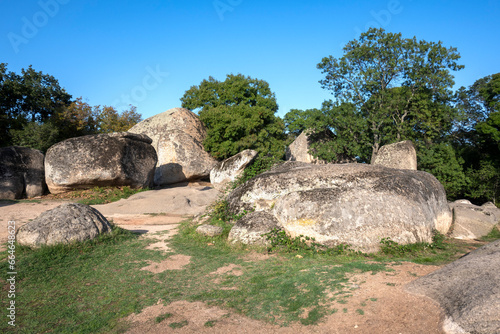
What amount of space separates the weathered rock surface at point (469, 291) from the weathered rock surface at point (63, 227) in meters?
7.92

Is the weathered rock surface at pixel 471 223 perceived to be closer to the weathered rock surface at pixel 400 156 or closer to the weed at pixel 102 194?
the weathered rock surface at pixel 400 156

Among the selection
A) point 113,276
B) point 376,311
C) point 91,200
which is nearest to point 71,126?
point 91,200

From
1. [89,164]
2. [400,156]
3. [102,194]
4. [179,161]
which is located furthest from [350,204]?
[179,161]

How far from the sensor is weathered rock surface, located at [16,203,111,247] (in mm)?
8875

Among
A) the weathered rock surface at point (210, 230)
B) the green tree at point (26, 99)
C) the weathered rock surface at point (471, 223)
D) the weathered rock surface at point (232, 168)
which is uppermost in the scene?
the green tree at point (26, 99)

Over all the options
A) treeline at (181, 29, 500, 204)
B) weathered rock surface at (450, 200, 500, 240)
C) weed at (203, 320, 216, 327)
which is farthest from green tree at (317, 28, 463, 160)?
weed at (203, 320, 216, 327)

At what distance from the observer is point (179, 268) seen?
27.3 ft

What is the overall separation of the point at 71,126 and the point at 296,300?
3215 cm

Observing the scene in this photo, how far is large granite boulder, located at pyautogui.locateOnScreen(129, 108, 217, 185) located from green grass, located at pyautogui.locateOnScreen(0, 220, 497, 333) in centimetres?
1655

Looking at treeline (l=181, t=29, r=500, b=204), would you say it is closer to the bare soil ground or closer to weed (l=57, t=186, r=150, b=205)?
weed (l=57, t=186, r=150, b=205)

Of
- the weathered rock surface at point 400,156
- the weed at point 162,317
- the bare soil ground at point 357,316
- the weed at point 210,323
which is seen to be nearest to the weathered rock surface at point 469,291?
the bare soil ground at point 357,316

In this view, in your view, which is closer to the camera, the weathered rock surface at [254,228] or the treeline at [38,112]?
the weathered rock surface at [254,228]

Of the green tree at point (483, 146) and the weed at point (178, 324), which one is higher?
the green tree at point (483, 146)

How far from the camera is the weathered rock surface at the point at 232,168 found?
21031 mm
